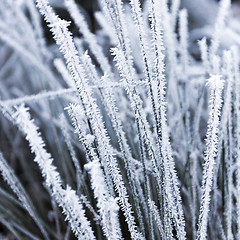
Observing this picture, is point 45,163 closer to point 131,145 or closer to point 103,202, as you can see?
point 103,202

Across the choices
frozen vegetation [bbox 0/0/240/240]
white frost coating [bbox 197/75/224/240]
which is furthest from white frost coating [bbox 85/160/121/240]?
white frost coating [bbox 197/75/224/240]

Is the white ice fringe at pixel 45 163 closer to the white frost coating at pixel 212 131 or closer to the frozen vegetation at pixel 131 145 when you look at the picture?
the frozen vegetation at pixel 131 145

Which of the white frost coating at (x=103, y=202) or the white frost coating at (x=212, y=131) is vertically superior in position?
the white frost coating at (x=212, y=131)

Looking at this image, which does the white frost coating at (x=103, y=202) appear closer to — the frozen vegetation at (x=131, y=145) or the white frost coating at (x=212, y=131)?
the frozen vegetation at (x=131, y=145)

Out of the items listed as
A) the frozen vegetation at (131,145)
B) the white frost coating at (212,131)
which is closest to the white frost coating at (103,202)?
the frozen vegetation at (131,145)

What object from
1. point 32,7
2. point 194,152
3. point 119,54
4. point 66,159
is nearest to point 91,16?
point 32,7

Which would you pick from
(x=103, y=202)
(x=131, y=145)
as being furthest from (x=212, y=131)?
(x=131, y=145)

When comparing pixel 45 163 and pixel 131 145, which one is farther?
pixel 131 145

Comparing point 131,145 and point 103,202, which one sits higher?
point 131,145

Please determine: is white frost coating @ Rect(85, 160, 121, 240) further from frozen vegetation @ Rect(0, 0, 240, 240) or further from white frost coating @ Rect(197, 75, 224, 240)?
white frost coating @ Rect(197, 75, 224, 240)

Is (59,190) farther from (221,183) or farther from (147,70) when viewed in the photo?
(221,183)

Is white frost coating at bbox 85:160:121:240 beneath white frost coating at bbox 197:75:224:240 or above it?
beneath
